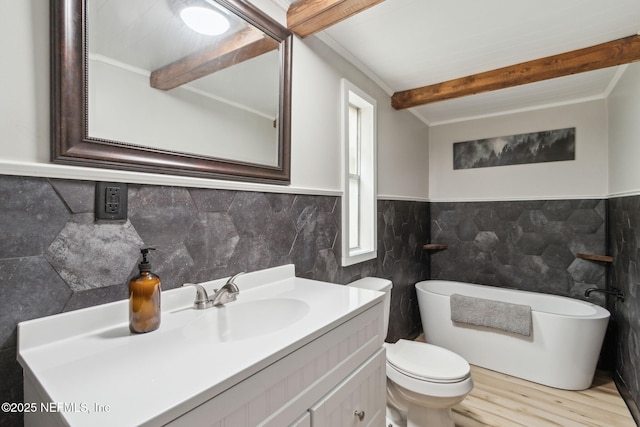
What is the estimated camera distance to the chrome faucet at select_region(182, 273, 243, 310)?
1083 mm

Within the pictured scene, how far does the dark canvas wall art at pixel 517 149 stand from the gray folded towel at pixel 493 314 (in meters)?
1.56

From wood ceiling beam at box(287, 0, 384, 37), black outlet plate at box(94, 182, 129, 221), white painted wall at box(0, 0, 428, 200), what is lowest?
black outlet plate at box(94, 182, 129, 221)

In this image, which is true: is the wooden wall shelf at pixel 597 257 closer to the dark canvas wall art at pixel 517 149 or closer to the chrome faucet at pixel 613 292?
the chrome faucet at pixel 613 292

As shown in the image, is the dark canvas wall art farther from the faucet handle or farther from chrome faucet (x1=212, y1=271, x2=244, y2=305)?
the faucet handle

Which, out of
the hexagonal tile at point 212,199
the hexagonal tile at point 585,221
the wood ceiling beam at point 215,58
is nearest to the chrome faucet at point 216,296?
the hexagonal tile at point 212,199

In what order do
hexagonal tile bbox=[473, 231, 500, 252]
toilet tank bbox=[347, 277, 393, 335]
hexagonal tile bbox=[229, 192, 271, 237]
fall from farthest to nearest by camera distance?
hexagonal tile bbox=[473, 231, 500, 252], toilet tank bbox=[347, 277, 393, 335], hexagonal tile bbox=[229, 192, 271, 237]

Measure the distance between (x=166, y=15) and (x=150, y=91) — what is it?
0.30 meters

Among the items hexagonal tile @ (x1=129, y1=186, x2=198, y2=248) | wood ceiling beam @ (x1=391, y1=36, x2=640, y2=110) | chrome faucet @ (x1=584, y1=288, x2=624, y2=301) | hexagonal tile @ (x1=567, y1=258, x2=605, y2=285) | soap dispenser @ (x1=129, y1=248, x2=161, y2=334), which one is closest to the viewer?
soap dispenser @ (x1=129, y1=248, x2=161, y2=334)

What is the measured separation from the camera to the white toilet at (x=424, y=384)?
5.08 ft

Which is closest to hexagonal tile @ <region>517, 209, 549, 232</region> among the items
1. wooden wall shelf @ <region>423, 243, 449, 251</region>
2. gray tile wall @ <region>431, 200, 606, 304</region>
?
gray tile wall @ <region>431, 200, 606, 304</region>

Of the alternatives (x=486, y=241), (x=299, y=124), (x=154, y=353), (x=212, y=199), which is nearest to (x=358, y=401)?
(x=154, y=353)

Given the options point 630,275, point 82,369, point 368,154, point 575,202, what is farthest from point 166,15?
point 575,202

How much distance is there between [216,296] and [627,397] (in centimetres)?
291

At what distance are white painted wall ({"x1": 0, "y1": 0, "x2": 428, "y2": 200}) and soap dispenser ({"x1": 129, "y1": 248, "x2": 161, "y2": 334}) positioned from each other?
33 centimetres
